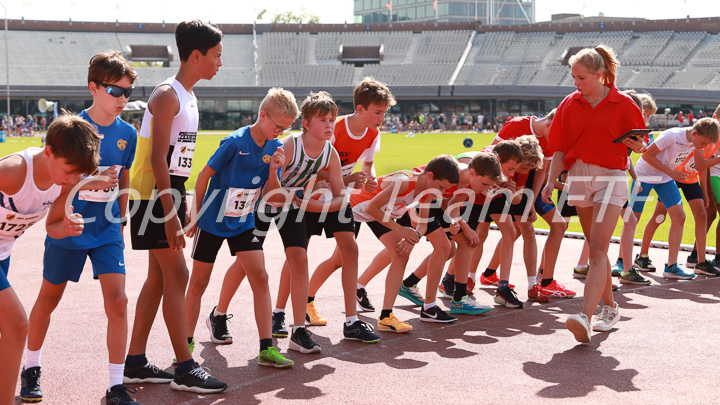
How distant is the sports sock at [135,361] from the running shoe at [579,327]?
11.0 ft

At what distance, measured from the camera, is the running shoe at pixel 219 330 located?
632 cm

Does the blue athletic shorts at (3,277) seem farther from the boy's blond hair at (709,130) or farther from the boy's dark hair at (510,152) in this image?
the boy's blond hair at (709,130)

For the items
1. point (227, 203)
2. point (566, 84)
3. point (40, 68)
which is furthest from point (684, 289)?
point (40, 68)

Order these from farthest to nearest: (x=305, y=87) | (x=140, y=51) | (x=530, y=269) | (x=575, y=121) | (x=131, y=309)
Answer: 1. (x=140, y=51)
2. (x=305, y=87)
3. (x=530, y=269)
4. (x=131, y=309)
5. (x=575, y=121)

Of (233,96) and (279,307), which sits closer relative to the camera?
(279,307)

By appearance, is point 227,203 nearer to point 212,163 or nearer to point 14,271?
point 212,163

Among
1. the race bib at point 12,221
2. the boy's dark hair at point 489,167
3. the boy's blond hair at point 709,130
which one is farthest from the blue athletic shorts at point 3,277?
the boy's blond hair at point 709,130

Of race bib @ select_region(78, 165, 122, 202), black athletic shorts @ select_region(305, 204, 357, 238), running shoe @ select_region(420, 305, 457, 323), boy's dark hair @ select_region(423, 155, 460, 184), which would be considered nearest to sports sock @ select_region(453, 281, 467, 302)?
running shoe @ select_region(420, 305, 457, 323)

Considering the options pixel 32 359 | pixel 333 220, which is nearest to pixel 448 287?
pixel 333 220

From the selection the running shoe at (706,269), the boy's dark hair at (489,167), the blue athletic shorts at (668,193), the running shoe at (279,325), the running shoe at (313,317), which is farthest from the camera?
the blue athletic shorts at (668,193)

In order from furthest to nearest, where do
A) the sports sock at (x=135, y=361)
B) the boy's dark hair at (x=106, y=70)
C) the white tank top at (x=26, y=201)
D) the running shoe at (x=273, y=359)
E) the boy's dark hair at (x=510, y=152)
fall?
the boy's dark hair at (x=510, y=152) < the running shoe at (x=273, y=359) < the sports sock at (x=135, y=361) < the boy's dark hair at (x=106, y=70) < the white tank top at (x=26, y=201)

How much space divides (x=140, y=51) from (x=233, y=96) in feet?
46.6

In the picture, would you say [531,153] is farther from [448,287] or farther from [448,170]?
[448,287]

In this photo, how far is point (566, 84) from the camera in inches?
2692
